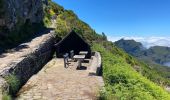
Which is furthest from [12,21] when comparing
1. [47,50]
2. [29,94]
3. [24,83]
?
[29,94]

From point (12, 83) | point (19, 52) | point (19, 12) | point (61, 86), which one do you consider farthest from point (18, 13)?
point (12, 83)

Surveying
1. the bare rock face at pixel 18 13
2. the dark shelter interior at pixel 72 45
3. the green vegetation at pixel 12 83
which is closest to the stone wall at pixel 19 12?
the bare rock face at pixel 18 13

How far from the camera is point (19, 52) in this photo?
20000mm

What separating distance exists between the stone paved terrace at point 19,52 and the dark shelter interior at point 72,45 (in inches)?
79.5

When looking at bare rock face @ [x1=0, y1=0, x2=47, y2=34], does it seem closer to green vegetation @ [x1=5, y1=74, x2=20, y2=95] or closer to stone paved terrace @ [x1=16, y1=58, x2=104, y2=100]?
stone paved terrace @ [x1=16, y1=58, x2=104, y2=100]

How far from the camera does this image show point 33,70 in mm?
20219

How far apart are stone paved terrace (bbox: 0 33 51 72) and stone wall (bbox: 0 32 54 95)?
0.72 feet

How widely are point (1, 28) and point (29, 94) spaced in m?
9.83

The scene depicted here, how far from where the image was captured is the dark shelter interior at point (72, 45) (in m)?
27.7

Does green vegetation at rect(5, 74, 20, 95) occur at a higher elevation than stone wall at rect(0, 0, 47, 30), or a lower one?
lower

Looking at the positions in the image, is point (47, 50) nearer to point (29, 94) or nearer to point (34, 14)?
point (34, 14)

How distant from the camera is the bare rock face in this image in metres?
23.6

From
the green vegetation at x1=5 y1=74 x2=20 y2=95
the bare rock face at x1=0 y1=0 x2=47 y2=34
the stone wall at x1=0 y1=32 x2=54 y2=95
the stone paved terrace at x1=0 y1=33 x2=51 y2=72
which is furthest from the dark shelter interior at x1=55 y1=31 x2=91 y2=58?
the green vegetation at x1=5 y1=74 x2=20 y2=95

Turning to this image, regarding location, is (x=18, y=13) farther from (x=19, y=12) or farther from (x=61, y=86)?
(x=61, y=86)
